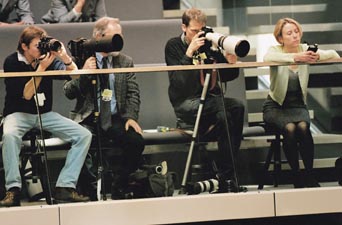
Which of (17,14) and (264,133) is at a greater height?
(17,14)

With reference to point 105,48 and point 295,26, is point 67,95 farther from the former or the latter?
point 295,26

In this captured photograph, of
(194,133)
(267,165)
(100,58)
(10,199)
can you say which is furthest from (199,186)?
(10,199)

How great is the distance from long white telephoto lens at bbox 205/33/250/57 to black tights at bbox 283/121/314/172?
0.56 meters

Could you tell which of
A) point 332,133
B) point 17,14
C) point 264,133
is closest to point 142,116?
point 264,133

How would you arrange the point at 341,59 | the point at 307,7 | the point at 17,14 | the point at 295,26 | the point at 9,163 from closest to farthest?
1. the point at 9,163
2. the point at 341,59
3. the point at 295,26
4. the point at 17,14
5. the point at 307,7

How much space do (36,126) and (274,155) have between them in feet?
4.34

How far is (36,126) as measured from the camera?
192 inches

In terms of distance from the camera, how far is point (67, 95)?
4.88 meters

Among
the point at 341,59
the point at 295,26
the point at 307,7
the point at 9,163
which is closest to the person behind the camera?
the point at 9,163

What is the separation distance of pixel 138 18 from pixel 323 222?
279cm

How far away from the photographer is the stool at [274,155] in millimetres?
5090

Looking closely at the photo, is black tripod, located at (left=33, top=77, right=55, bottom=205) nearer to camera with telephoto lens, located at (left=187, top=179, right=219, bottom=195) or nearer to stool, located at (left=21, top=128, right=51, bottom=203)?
stool, located at (left=21, top=128, right=51, bottom=203)

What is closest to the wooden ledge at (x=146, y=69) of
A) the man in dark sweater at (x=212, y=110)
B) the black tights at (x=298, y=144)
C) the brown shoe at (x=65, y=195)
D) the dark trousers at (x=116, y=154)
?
the man in dark sweater at (x=212, y=110)

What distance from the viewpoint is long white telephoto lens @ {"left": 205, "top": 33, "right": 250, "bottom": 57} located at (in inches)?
190
